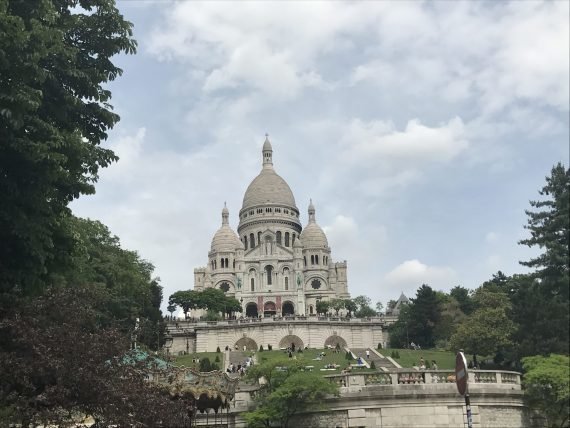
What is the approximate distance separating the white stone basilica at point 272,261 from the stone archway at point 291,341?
2644cm

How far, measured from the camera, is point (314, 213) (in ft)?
420

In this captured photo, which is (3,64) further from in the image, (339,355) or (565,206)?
(339,355)

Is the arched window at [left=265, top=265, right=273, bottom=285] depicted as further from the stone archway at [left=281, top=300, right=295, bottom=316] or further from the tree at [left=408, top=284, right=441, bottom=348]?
the tree at [left=408, top=284, right=441, bottom=348]

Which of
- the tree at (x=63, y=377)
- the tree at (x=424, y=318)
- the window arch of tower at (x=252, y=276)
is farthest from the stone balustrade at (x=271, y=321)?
the tree at (x=63, y=377)

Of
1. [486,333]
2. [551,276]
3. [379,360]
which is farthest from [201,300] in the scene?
[551,276]

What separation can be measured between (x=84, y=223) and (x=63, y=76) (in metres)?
30.6

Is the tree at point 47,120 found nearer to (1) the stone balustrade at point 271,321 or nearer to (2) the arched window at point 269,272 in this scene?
(1) the stone balustrade at point 271,321

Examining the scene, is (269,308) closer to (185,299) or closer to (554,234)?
(185,299)

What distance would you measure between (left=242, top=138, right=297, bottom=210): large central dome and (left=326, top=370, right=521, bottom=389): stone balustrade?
9705 centimetres

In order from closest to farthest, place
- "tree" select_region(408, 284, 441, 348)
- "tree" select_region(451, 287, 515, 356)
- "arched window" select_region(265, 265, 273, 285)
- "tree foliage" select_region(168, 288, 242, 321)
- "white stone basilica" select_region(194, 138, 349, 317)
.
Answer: "tree" select_region(451, 287, 515, 356) → "tree" select_region(408, 284, 441, 348) → "tree foliage" select_region(168, 288, 242, 321) → "white stone basilica" select_region(194, 138, 349, 317) → "arched window" select_region(265, 265, 273, 285)

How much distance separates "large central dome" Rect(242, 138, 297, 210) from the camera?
406 feet

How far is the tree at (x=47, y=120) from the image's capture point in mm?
14773

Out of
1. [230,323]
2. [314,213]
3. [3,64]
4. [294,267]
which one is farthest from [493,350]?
[314,213]

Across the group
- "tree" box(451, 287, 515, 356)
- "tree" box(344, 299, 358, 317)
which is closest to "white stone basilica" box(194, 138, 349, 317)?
"tree" box(344, 299, 358, 317)
